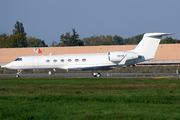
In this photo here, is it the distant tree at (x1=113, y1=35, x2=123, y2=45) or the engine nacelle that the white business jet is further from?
the distant tree at (x1=113, y1=35, x2=123, y2=45)

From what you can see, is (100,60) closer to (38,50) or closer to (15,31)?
(38,50)

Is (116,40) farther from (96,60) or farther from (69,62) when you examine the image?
(69,62)

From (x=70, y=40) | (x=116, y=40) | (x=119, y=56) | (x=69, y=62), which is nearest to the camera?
(x=119, y=56)

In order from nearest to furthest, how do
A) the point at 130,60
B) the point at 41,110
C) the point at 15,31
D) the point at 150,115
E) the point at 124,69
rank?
the point at 150,115 < the point at 41,110 < the point at 130,60 < the point at 124,69 < the point at 15,31

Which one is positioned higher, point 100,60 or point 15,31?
point 15,31

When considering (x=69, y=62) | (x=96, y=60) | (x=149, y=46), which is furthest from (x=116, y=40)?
(x=69, y=62)

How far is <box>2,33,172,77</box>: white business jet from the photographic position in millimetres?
30766

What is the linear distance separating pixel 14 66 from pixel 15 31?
278ft

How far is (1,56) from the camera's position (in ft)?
217

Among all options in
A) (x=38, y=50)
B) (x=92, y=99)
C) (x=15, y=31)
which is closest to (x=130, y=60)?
(x=92, y=99)

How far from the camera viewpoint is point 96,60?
3119 cm

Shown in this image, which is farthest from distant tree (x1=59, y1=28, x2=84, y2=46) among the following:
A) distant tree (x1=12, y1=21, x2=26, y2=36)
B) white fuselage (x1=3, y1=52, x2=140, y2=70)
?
white fuselage (x1=3, y1=52, x2=140, y2=70)

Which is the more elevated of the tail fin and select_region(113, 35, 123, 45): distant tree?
select_region(113, 35, 123, 45): distant tree

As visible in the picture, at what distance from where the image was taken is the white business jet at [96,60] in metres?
30.8
